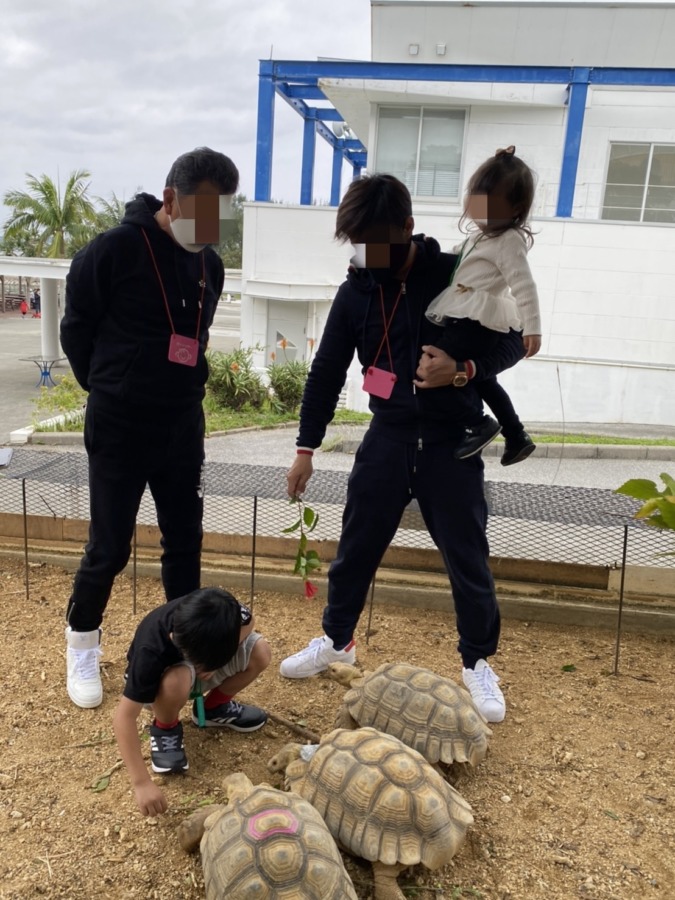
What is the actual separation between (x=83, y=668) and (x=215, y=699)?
559 millimetres

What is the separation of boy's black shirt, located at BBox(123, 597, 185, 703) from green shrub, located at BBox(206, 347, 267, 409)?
10.3m

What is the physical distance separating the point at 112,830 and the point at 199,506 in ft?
3.74

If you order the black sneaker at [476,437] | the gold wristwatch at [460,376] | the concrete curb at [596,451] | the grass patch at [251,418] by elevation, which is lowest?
the grass patch at [251,418]

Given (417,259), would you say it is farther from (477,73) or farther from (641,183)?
(641,183)

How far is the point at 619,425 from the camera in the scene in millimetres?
12555

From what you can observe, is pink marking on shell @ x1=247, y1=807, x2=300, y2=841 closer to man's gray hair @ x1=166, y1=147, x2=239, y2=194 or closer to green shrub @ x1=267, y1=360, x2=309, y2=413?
man's gray hair @ x1=166, y1=147, x2=239, y2=194

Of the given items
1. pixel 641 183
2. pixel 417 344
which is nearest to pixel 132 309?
pixel 417 344

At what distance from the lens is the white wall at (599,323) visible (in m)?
12.3

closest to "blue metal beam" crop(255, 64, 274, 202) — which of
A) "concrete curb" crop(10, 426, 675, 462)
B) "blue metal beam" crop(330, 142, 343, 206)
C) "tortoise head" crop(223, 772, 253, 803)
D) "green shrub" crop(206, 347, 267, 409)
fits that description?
"green shrub" crop(206, 347, 267, 409)

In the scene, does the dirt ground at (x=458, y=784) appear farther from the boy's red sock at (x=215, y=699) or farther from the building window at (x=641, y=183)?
the building window at (x=641, y=183)

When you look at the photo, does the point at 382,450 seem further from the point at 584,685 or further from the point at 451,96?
the point at 451,96

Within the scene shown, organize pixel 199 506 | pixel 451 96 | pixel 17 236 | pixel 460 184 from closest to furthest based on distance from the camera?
pixel 199 506
pixel 451 96
pixel 460 184
pixel 17 236

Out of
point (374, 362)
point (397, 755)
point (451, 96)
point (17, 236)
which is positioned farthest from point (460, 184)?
point (17, 236)

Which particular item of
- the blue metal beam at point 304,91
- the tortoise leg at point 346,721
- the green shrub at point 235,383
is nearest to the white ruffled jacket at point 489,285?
the tortoise leg at point 346,721
